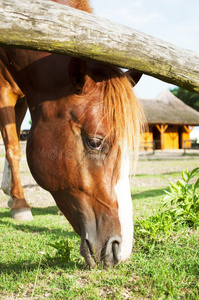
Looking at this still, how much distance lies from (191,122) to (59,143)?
2921 cm

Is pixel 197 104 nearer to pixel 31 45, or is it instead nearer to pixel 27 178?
pixel 27 178

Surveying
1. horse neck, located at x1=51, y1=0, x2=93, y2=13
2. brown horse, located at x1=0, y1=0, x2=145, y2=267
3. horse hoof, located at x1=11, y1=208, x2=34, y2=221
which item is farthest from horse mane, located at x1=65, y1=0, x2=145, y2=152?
horse hoof, located at x1=11, y1=208, x2=34, y2=221

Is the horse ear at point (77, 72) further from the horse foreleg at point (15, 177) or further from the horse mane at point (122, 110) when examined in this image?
the horse foreleg at point (15, 177)

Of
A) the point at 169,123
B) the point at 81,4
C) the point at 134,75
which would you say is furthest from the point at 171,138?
the point at 134,75

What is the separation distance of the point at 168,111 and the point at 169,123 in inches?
118

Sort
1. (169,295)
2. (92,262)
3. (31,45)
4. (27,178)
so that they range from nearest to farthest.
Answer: (169,295) < (31,45) < (92,262) < (27,178)

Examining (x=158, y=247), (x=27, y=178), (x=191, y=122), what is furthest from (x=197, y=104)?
(x=158, y=247)

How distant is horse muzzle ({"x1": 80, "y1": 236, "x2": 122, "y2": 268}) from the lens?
6.62 ft

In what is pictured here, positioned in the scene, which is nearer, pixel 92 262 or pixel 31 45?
pixel 31 45

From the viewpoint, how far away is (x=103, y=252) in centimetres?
204

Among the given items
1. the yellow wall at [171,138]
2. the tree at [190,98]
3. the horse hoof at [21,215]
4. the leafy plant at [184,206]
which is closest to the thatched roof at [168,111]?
the yellow wall at [171,138]

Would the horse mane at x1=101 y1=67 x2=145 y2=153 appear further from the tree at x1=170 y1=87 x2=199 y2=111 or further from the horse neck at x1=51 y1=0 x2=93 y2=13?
the tree at x1=170 y1=87 x2=199 y2=111

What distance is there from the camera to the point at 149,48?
2.17 meters

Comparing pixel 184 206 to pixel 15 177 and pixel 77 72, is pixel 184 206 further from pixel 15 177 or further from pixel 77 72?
pixel 15 177
